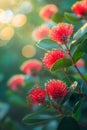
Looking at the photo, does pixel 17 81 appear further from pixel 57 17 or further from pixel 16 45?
pixel 16 45

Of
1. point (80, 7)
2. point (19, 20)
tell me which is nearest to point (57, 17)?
point (80, 7)

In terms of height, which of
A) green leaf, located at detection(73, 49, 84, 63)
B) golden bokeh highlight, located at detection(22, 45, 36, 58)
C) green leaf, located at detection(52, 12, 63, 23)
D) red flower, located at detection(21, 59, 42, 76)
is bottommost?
golden bokeh highlight, located at detection(22, 45, 36, 58)

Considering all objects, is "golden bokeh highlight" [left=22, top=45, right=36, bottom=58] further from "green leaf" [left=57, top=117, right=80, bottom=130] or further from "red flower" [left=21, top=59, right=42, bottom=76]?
"green leaf" [left=57, top=117, right=80, bottom=130]

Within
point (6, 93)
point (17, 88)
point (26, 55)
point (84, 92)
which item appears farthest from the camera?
point (26, 55)

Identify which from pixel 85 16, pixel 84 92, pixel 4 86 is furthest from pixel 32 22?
pixel 84 92


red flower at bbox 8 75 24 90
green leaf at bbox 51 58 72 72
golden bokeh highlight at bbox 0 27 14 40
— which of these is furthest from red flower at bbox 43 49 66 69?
golden bokeh highlight at bbox 0 27 14 40

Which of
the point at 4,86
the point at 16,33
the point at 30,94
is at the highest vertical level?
the point at 30,94

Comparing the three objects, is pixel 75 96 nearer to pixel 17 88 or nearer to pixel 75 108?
pixel 75 108
